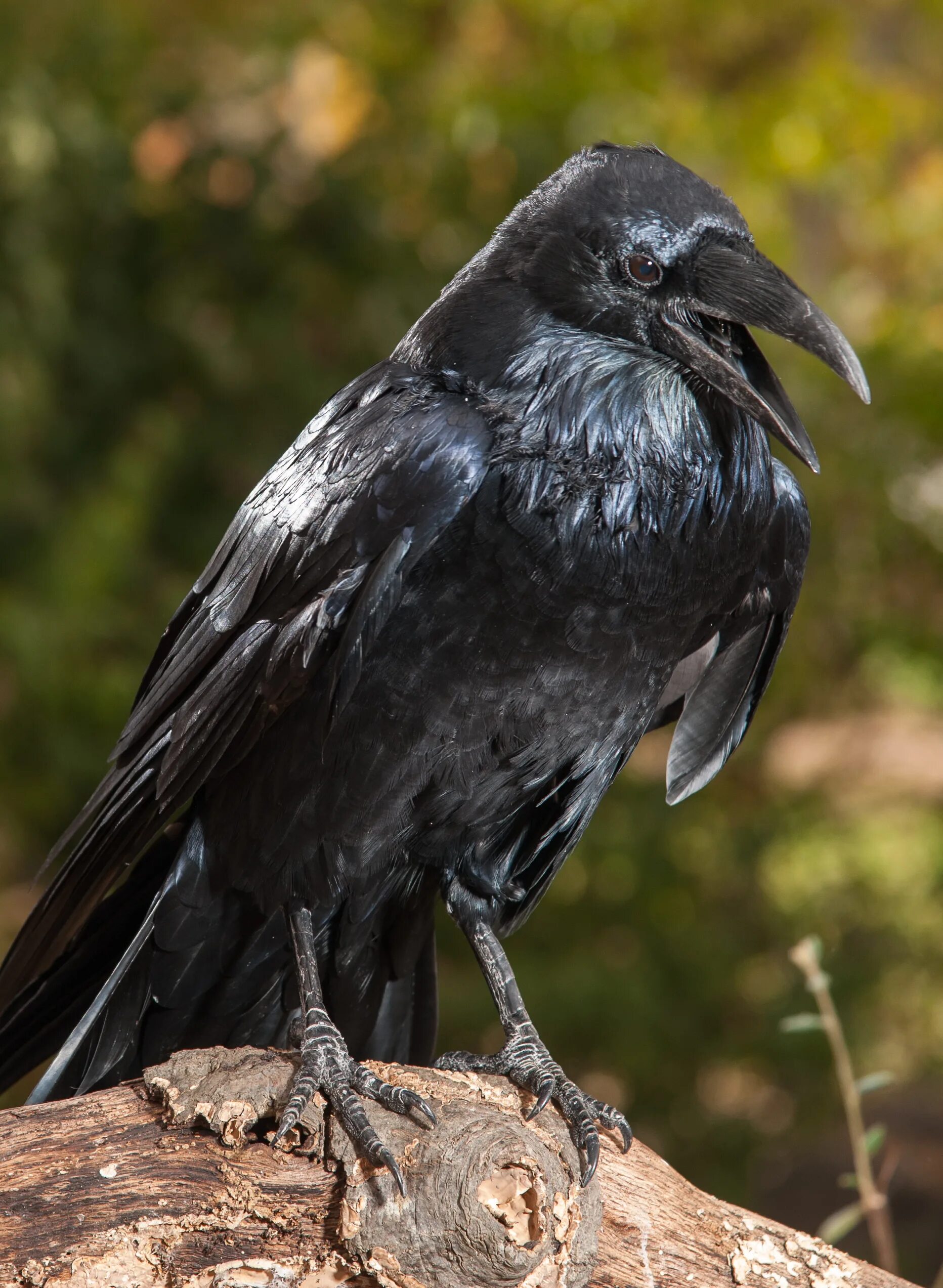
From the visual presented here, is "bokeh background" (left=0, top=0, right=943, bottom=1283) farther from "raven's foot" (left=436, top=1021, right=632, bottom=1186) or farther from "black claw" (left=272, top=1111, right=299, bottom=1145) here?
"black claw" (left=272, top=1111, right=299, bottom=1145)

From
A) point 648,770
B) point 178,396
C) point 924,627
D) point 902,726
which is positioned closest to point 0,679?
point 178,396

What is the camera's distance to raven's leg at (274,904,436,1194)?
1550 millimetres

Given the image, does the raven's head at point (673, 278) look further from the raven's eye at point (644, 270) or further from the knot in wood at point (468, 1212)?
the knot in wood at point (468, 1212)

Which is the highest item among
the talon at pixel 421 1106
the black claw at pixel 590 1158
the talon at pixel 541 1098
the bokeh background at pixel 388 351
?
the bokeh background at pixel 388 351

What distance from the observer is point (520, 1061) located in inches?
71.0

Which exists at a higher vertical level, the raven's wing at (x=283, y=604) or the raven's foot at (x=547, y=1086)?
the raven's wing at (x=283, y=604)

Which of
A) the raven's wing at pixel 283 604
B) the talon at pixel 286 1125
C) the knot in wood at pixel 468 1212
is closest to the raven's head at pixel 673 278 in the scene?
the raven's wing at pixel 283 604

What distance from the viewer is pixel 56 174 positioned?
3861 mm

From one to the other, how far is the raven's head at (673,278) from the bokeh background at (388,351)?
1.78m

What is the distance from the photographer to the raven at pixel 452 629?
1.62 m

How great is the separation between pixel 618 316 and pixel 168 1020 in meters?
1.21

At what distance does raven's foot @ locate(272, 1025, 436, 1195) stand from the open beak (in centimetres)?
93

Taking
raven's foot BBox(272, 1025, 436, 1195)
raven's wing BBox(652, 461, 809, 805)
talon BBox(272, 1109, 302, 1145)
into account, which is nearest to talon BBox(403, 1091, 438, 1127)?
raven's foot BBox(272, 1025, 436, 1195)

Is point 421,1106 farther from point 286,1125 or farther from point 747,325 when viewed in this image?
point 747,325
